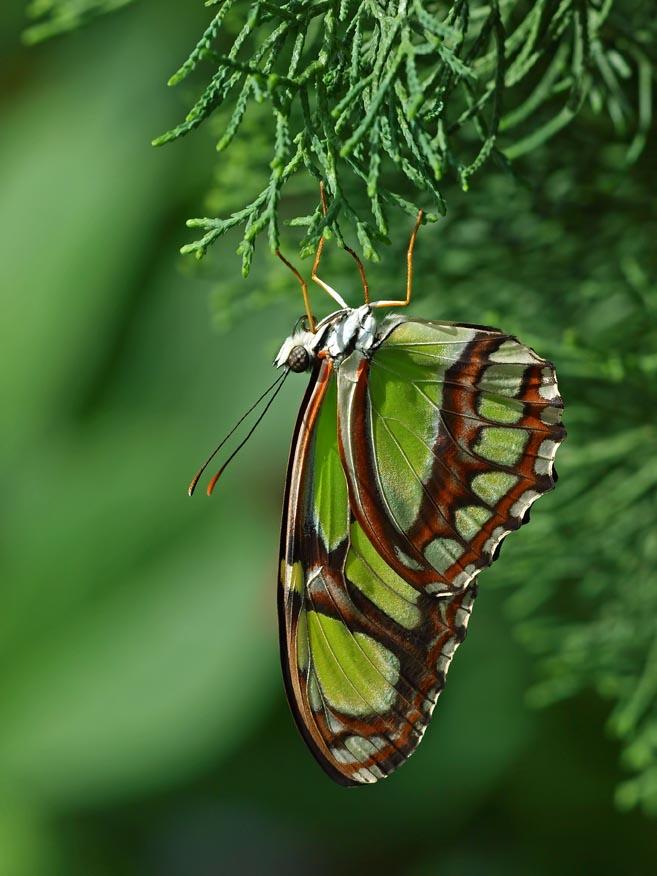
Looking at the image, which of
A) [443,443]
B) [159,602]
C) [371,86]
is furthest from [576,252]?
[159,602]

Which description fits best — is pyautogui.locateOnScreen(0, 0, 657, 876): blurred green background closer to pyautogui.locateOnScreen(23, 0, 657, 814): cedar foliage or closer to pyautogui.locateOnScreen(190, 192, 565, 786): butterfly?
pyautogui.locateOnScreen(23, 0, 657, 814): cedar foliage

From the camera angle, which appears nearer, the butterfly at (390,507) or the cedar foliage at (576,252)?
the butterfly at (390,507)

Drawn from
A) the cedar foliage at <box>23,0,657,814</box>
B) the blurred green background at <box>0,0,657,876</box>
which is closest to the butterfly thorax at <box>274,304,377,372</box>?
the cedar foliage at <box>23,0,657,814</box>

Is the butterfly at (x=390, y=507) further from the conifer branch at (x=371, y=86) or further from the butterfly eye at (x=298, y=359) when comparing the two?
the conifer branch at (x=371, y=86)

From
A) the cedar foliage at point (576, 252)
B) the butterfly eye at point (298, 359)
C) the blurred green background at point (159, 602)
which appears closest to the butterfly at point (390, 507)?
the butterfly eye at point (298, 359)

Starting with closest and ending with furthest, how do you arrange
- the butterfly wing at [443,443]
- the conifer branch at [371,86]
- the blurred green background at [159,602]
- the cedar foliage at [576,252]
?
the conifer branch at [371,86], the butterfly wing at [443,443], the cedar foliage at [576,252], the blurred green background at [159,602]

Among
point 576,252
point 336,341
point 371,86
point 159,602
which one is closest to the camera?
point 371,86

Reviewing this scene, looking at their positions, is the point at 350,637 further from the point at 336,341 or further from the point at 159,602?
the point at 159,602

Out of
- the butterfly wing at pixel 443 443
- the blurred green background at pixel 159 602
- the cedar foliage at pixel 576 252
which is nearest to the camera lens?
the butterfly wing at pixel 443 443

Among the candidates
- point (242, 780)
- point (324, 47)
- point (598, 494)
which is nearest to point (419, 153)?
point (324, 47)
